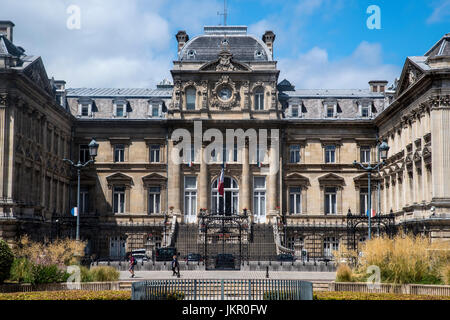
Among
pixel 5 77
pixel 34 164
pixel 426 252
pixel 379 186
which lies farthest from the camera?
pixel 379 186

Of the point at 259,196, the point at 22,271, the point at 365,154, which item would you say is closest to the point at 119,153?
the point at 259,196

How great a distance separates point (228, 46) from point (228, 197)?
48.9 ft

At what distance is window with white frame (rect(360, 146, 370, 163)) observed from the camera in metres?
64.8

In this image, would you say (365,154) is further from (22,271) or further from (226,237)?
(22,271)

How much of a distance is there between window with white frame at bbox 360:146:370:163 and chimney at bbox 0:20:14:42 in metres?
34.0

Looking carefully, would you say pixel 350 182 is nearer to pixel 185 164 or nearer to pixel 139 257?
pixel 185 164

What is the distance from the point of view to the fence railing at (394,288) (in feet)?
90.3

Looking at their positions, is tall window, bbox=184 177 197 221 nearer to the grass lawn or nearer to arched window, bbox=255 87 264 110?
arched window, bbox=255 87 264 110

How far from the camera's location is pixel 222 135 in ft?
206

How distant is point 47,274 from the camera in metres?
30.4

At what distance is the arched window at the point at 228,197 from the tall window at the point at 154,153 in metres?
6.33

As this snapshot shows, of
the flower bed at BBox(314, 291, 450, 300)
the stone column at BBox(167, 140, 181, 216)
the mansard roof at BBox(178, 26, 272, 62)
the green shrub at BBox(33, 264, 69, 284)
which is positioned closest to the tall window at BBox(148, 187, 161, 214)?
the stone column at BBox(167, 140, 181, 216)
